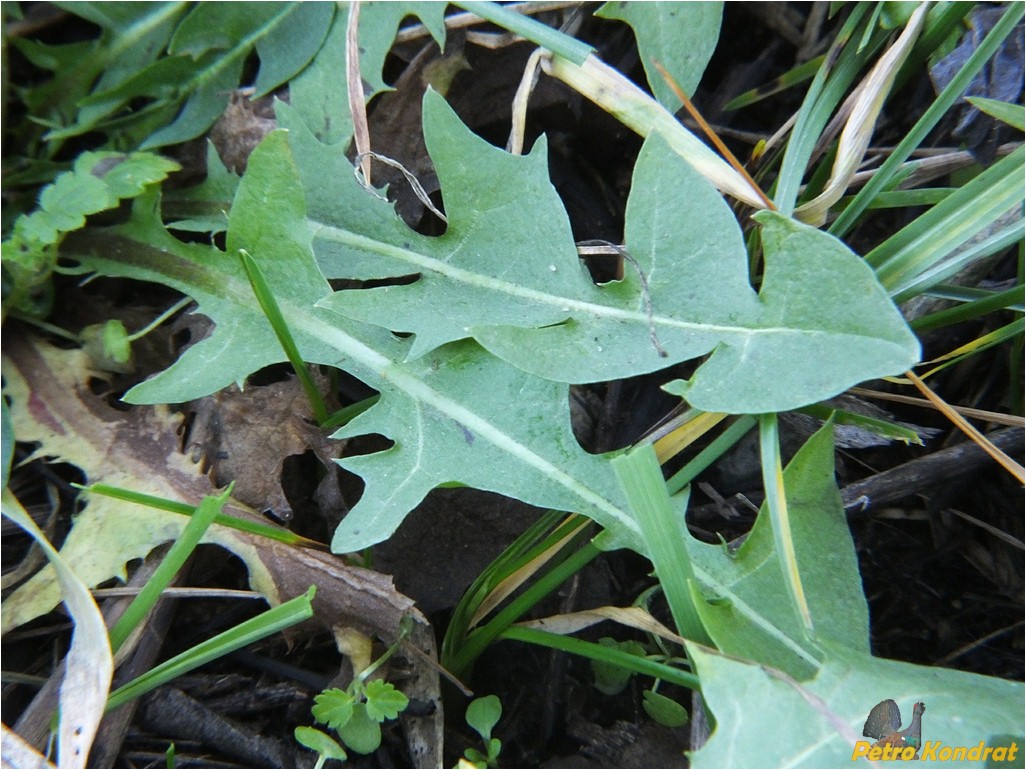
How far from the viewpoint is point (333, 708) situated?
1125 millimetres

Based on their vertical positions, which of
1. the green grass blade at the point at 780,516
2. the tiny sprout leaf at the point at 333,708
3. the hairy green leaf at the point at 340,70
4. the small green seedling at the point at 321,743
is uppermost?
the hairy green leaf at the point at 340,70

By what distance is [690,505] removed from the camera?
1386 millimetres

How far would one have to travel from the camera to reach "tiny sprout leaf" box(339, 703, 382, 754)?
1160 millimetres

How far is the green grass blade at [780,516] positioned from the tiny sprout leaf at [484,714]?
49cm

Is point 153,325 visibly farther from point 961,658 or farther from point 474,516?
point 961,658

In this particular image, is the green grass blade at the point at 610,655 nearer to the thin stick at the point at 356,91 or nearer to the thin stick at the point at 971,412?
the thin stick at the point at 971,412

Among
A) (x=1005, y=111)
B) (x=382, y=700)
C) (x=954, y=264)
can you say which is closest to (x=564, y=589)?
(x=382, y=700)

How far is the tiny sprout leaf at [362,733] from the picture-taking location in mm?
1160

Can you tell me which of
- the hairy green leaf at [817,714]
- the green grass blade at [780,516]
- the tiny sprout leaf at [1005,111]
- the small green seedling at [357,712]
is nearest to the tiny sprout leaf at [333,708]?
the small green seedling at [357,712]

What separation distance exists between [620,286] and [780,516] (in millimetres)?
407

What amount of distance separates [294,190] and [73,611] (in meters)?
0.73

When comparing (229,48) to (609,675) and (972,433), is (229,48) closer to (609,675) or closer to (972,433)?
(609,675)

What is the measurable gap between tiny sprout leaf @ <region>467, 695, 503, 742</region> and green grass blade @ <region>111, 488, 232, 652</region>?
0.50 m

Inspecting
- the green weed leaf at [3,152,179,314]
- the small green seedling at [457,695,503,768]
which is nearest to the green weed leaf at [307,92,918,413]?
the green weed leaf at [3,152,179,314]
